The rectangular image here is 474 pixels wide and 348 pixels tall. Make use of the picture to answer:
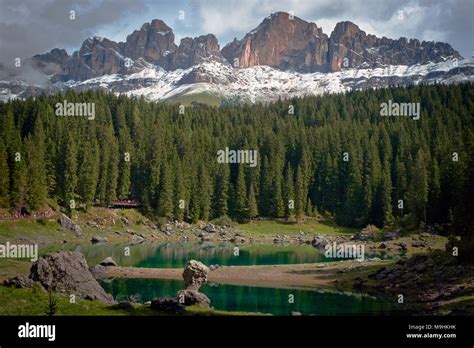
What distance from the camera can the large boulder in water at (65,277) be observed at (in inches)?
1372

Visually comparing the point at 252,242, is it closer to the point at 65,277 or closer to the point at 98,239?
the point at 98,239

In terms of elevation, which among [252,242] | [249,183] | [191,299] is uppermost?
[249,183]

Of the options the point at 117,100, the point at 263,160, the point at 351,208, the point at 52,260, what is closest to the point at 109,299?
the point at 52,260

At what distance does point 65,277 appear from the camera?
36.1 meters

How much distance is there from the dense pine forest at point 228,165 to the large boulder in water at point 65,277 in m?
44.1

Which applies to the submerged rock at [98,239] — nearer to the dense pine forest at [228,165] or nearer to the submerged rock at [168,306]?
the dense pine forest at [228,165]

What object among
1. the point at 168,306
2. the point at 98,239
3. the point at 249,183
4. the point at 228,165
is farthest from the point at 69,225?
the point at 168,306

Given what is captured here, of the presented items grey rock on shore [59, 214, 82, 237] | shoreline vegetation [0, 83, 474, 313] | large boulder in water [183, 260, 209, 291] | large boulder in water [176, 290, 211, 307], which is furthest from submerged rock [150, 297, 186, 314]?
grey rock on shore [59, 214, 82, 237]

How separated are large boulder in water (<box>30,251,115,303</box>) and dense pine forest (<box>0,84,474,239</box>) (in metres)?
44.1

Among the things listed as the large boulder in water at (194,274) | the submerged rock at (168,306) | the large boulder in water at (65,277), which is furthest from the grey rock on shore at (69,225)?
the submerged rock at (168,306)

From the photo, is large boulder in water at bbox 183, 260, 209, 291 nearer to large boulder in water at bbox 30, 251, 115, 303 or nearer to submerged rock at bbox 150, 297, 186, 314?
large boulder in water at bbox 30, 251, 115, 303

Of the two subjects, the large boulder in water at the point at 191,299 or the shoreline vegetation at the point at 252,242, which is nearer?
the large boulder in water at the point at 191,299

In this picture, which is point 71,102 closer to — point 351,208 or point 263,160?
point 263,160

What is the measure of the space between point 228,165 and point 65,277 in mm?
90624
